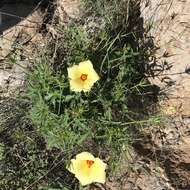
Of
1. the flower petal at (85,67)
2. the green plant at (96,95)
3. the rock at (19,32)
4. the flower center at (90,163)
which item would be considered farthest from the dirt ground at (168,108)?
the rock at (19,32)

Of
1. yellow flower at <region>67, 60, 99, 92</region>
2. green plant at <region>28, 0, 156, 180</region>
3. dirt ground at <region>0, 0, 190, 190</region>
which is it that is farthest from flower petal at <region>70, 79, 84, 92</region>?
dirt ground at <region>0, 0, 190, 190</region>

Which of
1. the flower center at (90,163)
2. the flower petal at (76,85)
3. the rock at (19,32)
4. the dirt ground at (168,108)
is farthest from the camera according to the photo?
the rock at (19,32)

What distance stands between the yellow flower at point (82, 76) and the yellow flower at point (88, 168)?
0.38m

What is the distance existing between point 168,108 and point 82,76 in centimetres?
60

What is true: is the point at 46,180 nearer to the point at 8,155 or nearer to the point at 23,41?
the point at 8,155

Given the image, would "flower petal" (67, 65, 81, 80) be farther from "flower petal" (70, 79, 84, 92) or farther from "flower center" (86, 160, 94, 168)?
"flower center" (86, 160, 94, 168)

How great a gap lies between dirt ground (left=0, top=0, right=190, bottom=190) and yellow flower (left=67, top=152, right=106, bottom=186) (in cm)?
34

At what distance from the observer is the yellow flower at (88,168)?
2764 millimetres

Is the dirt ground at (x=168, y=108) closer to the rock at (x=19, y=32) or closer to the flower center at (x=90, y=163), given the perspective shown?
the flower center at (x=90, y=163)

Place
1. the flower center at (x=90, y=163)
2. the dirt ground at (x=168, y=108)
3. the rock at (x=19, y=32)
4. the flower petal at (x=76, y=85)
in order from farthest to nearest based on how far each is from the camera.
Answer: the rock at (x=19, y=32)
the dirt ground at (x=168, y=108)
the flower center at (x=90, y=163)
the flower petal at (x=76, y=85)

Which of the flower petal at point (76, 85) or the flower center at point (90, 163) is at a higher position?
the flower petal at point (76, 85)

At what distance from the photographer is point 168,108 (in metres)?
3.00

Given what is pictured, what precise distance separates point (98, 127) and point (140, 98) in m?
0.35

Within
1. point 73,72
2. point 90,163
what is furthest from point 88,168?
point 73,72
